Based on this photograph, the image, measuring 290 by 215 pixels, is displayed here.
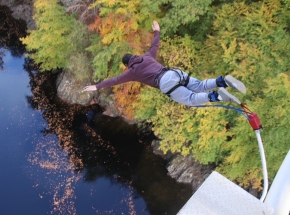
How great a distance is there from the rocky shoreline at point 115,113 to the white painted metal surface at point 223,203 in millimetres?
9068

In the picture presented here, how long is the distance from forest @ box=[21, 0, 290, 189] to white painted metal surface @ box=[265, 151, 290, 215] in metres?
6.37

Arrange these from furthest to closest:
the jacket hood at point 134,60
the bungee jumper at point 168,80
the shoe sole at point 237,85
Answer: the jacket hood at point 134,60 → the bungee jumper at point 168,80 → the shoe sole at point 237,85

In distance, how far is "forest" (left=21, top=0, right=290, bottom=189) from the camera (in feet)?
28.5

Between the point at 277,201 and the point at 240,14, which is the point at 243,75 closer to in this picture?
the point at 240,14

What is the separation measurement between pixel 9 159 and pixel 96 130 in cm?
404

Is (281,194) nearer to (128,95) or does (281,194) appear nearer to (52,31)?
(128,95)

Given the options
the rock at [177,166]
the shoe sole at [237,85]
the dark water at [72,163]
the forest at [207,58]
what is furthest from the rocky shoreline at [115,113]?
the shoe sole at [237,85]

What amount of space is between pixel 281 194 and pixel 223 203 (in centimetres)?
46

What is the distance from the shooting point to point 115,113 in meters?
13.5

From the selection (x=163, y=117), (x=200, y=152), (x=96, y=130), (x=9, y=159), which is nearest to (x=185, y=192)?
(x=200, y=152)

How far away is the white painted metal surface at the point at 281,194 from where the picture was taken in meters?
2.20

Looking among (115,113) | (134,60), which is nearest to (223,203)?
(134,60)

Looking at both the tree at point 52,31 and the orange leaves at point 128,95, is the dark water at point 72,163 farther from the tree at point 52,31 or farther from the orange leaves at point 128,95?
the tree at point 52,31

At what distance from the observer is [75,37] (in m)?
12.2
